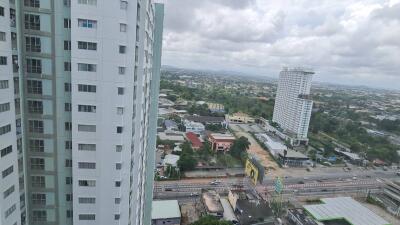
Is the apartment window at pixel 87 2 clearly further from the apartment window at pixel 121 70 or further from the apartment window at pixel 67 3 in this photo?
the apartment window at pixel 121 70

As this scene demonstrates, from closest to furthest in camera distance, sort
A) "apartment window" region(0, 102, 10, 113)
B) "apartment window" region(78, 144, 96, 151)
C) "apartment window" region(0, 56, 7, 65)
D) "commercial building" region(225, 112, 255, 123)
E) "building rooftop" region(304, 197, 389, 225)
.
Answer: "apartment window" region(0, 56, 7, 65) → "apartment window" region(0, 102, 10, 113) → "apartment window" region(78, 144, 96, 151) → "building rooftop" region(304, 197, 389, 225) → "commercial building" region(225, 112, 255, 123)

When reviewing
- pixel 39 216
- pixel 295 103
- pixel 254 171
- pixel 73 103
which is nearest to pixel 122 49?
pixel 73 103

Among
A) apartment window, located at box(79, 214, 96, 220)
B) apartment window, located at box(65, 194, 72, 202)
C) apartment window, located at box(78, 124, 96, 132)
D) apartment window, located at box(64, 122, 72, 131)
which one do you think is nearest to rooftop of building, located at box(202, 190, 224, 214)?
apartment window, located at box(79, 214, 96, 220)

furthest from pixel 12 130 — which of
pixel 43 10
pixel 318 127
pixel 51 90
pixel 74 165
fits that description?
A: pixel 318 127

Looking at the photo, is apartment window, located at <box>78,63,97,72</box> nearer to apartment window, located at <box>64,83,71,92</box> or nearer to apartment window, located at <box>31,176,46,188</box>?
apartment window, located at <box>64,83,71,92</box>

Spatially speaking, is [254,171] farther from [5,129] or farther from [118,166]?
[5,129]

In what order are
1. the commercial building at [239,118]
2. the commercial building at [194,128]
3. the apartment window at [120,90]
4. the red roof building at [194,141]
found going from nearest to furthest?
the apartment window at [120,90]
the red roof building at [194,141]
the commercial building at [194,128]
the commercial building at [239,118]

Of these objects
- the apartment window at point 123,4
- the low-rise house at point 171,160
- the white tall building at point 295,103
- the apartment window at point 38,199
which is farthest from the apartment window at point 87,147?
the white tall building at point 295,103
